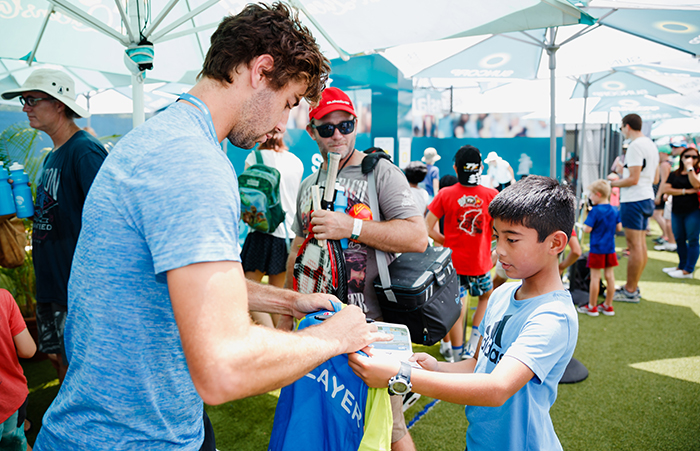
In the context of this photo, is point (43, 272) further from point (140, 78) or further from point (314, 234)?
point (314, 234)

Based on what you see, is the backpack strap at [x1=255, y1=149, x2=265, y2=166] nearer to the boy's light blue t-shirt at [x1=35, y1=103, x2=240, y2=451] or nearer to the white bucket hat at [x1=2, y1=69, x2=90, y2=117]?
the white bucket hat at [x1=2, y1=69, x2=90, y2=117]

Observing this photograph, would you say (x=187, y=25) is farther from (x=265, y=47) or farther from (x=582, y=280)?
(x=582, y=280)

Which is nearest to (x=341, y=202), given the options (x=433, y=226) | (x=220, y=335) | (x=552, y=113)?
(x=220, y=335)

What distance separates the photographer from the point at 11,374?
2.21m

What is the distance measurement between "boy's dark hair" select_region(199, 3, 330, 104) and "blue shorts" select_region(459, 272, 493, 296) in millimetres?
3351

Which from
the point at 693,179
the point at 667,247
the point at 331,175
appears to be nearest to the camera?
the point at 331,175

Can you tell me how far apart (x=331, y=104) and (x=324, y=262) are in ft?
2.97

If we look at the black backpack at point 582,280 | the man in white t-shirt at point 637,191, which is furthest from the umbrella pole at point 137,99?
the man in white t-shirt at point 637,191

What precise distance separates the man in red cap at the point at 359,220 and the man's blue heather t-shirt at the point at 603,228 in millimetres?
4192

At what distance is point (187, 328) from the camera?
79 centimetres

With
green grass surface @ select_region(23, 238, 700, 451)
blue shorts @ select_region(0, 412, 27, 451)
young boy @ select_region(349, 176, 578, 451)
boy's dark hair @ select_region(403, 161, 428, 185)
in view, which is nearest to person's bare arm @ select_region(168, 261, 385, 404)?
young boy @ select_region(349, 176, 578, 451)

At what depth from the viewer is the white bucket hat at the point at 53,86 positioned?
2.80m

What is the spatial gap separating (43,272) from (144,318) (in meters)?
2.39

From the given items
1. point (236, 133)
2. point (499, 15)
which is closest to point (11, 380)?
point (236, 133)
